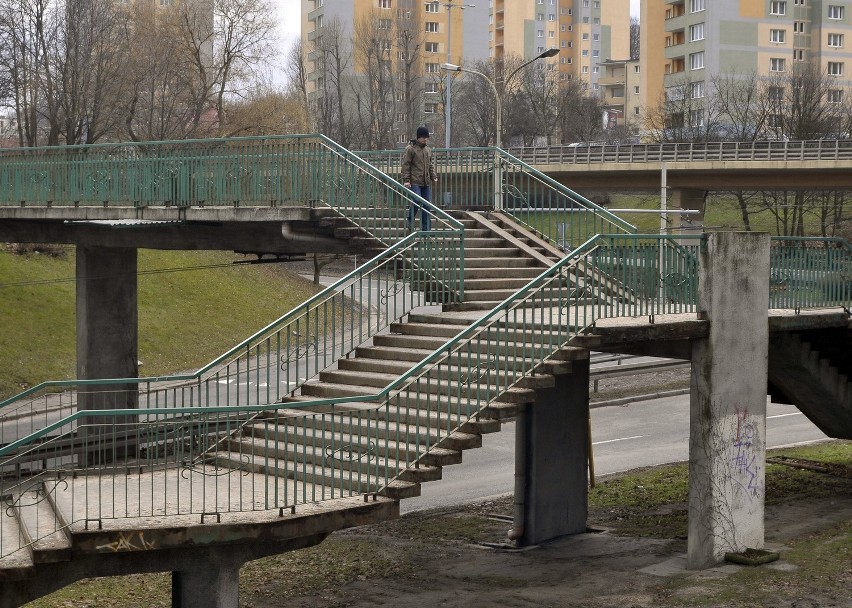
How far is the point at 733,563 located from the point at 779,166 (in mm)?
37003

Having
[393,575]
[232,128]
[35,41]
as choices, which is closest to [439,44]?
[232,128]

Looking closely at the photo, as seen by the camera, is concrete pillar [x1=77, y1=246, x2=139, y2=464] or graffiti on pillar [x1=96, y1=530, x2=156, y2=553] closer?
graffiti on pillar [x1=96, y1=530, x2=156, y2=553]

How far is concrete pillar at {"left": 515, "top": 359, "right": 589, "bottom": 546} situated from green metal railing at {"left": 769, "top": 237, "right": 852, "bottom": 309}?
3.12 meters

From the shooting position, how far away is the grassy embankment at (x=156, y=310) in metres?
37.3

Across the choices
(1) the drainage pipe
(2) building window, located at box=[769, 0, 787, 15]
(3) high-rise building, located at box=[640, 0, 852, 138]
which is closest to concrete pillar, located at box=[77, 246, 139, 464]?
(1) the drainage pipe

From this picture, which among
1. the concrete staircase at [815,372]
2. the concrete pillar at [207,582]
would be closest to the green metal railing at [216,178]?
the concrete staircase at [815,372]

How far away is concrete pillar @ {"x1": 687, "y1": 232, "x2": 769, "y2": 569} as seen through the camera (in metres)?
15.2

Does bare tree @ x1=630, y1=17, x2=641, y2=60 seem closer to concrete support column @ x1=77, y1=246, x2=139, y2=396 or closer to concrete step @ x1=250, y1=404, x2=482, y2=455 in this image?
concrete support column @ x1=77, y1=246, x2=139, y2=396

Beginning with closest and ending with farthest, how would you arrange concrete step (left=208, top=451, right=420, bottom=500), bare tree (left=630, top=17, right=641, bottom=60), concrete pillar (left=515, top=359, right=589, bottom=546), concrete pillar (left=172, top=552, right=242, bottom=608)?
concrete pillar (left=172, top=552, right=242, bottom=608) < concrete step (left=208, top=451, right=420, bottom=500) < concrete pillar (left=515, top=359, right=589, bottom=546) < bare tree (left=630, top=17, right=641, bottom=60)

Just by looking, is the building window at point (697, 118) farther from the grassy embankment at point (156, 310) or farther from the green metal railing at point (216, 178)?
the green metal railing at point (216, 178)

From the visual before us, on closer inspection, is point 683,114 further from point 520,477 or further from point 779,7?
point 520,477

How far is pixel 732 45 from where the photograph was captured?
272 feet

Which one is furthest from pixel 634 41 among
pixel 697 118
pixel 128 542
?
pixel 128 542

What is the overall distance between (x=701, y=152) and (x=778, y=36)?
36.8 m
